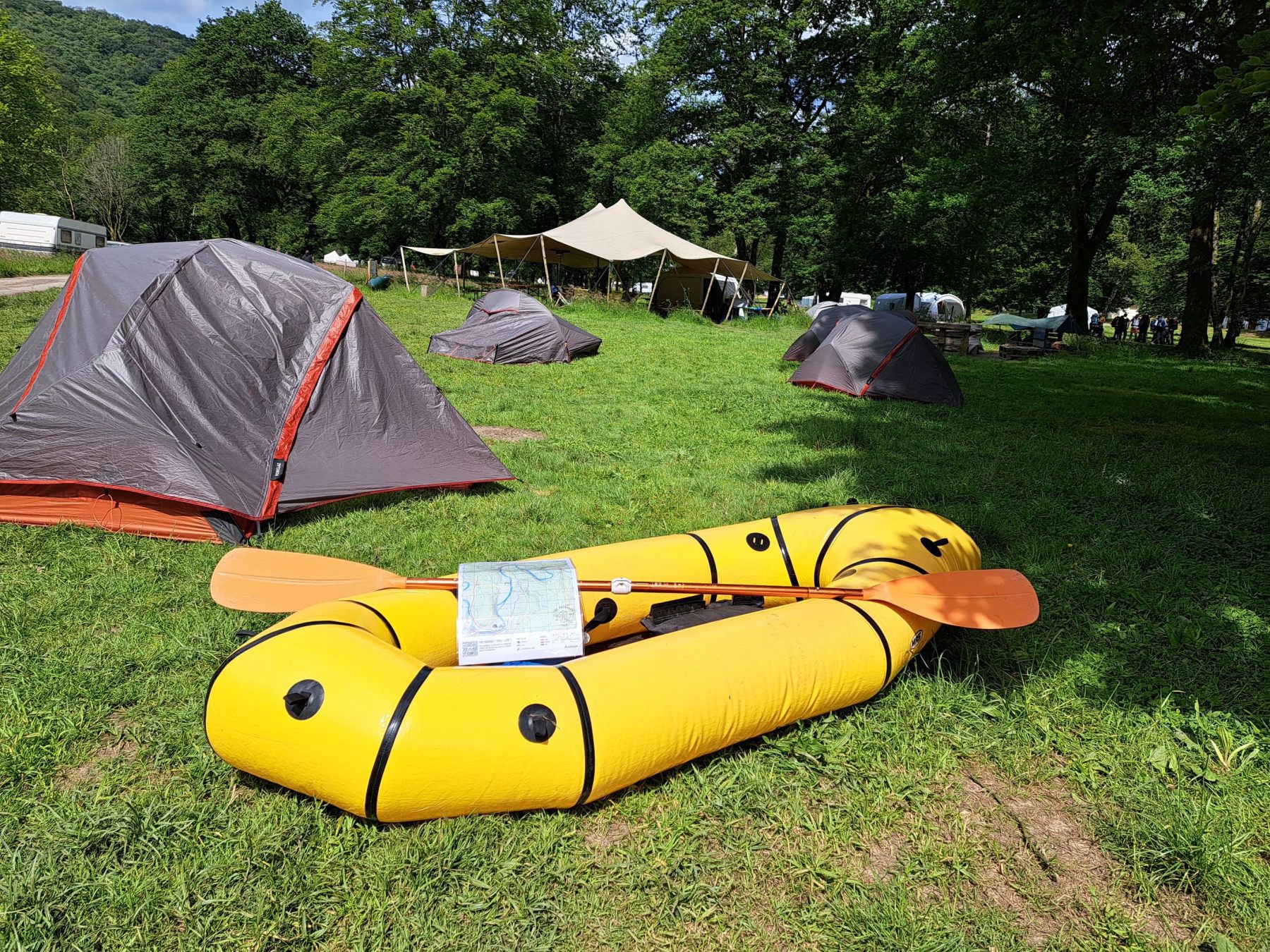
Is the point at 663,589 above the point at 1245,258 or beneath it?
beneath

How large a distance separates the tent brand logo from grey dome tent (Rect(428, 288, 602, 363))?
917cm

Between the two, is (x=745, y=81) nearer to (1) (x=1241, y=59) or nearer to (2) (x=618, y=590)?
(1) (x=1241, y=59)

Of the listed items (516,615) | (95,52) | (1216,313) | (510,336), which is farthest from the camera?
(95,52)

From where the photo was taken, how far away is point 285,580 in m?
3.16

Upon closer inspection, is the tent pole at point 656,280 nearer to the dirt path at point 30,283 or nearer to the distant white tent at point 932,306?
the distant white tent at point 932,306

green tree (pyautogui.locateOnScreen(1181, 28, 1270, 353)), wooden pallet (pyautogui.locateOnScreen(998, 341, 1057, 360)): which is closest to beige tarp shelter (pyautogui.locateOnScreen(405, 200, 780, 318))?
wooden pallet (pyautogui.locateOnScreen(998, 341, 1057, 360))

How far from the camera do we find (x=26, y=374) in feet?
14.6

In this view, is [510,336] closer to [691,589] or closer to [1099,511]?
[1099,511]

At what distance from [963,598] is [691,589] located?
1.26 m

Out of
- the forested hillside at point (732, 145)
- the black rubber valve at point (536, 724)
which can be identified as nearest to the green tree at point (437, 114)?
the forested hillside at point (732, 145)

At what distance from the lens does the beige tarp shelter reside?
21.3 m

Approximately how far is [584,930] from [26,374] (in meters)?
5.00

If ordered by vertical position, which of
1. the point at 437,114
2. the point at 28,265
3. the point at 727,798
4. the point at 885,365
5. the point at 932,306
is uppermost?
the point at 437,114

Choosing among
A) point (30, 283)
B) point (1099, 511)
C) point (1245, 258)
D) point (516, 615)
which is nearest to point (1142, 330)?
point (1245, 258)
